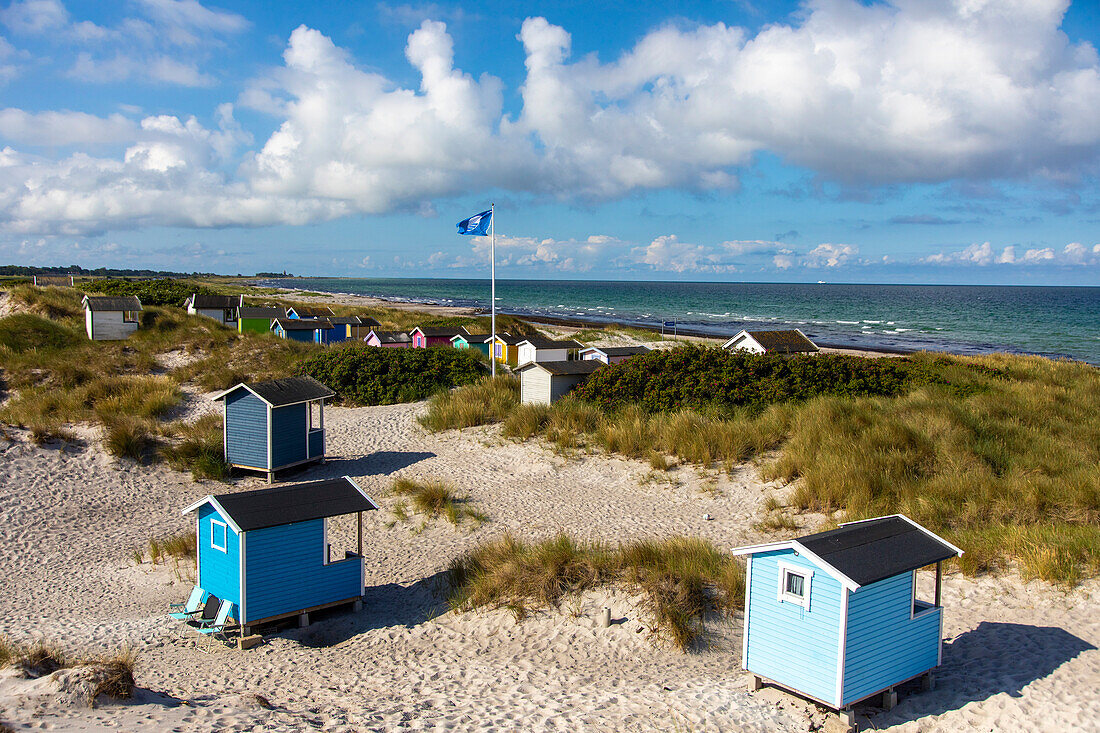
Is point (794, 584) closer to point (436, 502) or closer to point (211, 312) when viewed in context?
point (436, 502)

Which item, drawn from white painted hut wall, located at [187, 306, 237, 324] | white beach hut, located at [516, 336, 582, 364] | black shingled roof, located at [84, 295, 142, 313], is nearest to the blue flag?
white beach hut, located at [516, 336, 582, 364]

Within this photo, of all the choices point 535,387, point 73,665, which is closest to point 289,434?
point 535,387

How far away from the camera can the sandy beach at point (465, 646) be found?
7449 millimetres

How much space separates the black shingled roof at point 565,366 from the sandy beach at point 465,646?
6.86 metres

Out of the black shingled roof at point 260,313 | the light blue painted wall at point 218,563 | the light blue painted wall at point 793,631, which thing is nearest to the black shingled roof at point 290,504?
the light blue painted wall at point 218,563

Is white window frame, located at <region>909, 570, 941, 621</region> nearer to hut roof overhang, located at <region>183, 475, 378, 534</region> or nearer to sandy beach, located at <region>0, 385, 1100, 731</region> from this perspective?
sandy beach, located at <region>0, 385, 1100, 731</region>

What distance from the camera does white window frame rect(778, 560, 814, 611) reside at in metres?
7.58

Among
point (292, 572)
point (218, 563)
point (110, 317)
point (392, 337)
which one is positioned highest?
point (110, 317)

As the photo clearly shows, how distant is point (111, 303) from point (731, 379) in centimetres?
3027

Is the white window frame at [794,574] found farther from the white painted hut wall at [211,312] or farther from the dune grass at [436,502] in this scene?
the white painted hut wall at [211,312]

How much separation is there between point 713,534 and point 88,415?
18.1m

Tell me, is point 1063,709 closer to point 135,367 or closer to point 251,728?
point 251,728

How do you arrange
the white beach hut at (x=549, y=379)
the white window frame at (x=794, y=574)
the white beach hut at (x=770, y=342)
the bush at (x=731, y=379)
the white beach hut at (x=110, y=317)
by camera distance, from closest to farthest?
the white window frame at (x=794, y=574) → the bush at (x=731, y=379) → the white beach hut at (x=549, y=379) → the white beach hut at (x=770, y=342) → the white beach hut at (x=110, y=317)

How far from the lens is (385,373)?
→ 90.3 feet
